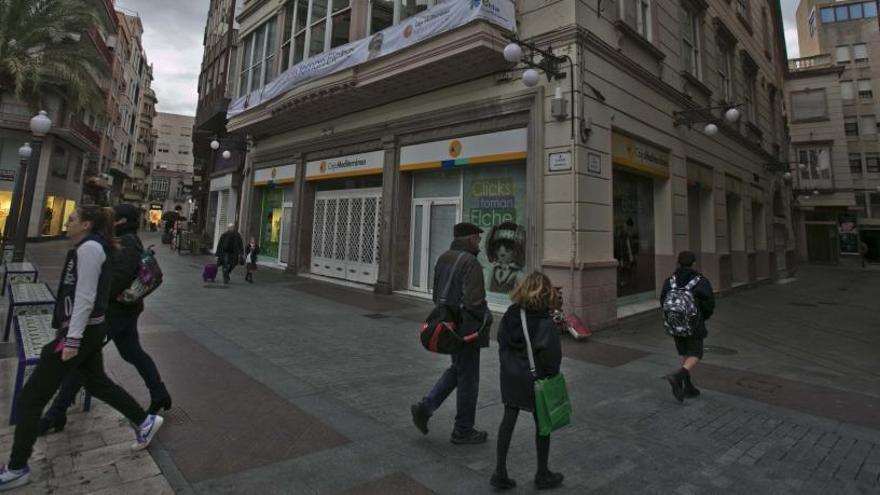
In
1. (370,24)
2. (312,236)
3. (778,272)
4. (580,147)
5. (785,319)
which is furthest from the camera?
(778,272)

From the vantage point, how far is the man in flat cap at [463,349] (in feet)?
11.2

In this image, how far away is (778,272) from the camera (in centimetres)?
2025

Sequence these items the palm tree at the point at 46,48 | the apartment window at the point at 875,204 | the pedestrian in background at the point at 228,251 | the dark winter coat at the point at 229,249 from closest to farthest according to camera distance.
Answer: the pedestrian in background at the point at 228,251 → the dark winter coat at the point at 229,249 → the palm tree at the point at 46,48 → the apartment window at the point at 875,204

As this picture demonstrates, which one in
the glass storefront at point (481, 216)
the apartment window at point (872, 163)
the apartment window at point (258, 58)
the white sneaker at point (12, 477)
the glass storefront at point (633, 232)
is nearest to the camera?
the white sneaker at point (12, 477)

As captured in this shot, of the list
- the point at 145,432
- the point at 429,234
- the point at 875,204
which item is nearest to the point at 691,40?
the point at 429,234

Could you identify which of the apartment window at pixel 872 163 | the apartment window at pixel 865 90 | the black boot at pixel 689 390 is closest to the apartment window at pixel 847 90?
the apartment window at pixel 865 90

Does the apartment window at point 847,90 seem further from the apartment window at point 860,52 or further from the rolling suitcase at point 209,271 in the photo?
the rolling suitcase at point 209,271

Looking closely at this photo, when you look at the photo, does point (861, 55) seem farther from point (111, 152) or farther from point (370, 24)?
point (111, 152)

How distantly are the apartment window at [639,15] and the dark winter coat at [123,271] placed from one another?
36.0 feet

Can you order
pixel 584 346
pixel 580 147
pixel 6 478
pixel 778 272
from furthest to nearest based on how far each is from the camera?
pixel 778 272 < pixel 580 147 < pixel 584 346 < pixel 6 478

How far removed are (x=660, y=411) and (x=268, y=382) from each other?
408 cm

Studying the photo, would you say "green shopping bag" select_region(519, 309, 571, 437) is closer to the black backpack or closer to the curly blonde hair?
the curly blonde hair

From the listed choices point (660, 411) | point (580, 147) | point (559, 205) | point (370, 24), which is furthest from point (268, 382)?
point (370, 24)

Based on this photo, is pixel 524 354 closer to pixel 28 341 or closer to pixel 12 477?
pixel 12 477
